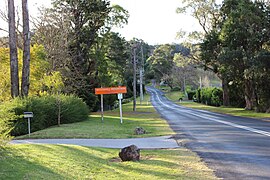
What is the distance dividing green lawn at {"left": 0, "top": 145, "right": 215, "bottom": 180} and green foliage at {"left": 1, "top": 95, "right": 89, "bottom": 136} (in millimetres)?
8019

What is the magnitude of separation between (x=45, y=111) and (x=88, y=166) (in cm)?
1518

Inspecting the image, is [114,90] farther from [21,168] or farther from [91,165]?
[21,168]

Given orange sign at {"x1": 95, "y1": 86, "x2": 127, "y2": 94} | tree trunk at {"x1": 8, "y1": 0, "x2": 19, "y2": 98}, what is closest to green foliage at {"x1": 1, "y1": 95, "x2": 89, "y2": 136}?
tree trunk at {"x1": 8, "y1": 0, "x2": 19, "y2": 98}

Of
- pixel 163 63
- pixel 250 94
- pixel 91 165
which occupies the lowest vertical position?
pixel 91 165

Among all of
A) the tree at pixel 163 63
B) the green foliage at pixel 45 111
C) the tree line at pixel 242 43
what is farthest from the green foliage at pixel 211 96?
the tree at pixel 163 63

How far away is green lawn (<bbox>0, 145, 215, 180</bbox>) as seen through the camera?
7426 mm

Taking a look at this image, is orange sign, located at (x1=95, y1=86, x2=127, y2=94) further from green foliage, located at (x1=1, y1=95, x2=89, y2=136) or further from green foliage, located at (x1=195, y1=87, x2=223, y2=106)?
green foliage, located at (x1=195, y1=87, x2=223, y2=106)

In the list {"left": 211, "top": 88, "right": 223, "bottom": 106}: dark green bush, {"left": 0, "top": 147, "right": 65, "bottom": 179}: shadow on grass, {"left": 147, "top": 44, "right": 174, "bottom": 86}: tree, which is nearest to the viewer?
{"left": 0, "top": 147, "right": 65, "bottom": 179}: shadow on grass

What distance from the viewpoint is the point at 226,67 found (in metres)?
36.6

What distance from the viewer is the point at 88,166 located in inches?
357

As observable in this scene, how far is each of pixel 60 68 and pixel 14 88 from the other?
11891 mm

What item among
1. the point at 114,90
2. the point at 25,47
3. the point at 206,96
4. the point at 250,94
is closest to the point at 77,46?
the point at 114,90

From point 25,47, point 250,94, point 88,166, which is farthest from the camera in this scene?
point 250,94

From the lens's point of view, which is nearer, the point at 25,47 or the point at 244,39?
the point at 25,47
